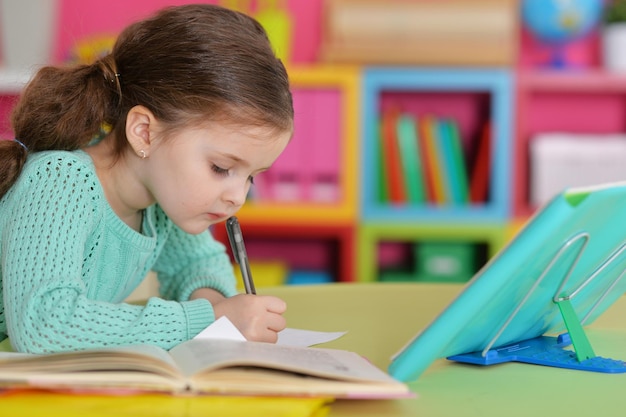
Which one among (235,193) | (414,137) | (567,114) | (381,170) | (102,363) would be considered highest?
(567,114)

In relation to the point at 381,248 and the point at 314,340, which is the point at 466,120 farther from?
the point at 314,340

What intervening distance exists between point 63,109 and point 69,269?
26cm

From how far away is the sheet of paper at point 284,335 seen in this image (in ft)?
2.88

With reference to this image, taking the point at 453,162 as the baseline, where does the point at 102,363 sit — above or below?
below

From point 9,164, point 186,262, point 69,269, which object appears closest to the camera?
point 69,269

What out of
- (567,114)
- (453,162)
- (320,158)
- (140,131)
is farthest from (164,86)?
(567,114)

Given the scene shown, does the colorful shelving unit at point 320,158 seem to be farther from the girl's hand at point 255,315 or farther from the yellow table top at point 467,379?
the girl's hand at point 255,315

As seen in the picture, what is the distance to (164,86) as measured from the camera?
1073 mm

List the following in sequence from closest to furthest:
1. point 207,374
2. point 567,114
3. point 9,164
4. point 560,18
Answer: point 207,374 → point 9,164 → point 560,18 → point 567,114

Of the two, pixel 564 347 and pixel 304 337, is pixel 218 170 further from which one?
pixel 564 347

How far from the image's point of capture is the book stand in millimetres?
809

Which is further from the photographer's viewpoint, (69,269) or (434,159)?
(434,159)

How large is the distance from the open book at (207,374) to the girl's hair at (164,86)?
0.38 meters

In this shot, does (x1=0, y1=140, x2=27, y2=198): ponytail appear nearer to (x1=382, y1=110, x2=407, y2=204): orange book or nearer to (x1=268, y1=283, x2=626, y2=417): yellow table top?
(x1=268, y1=283, x2=626, y2=417): yellow table top
